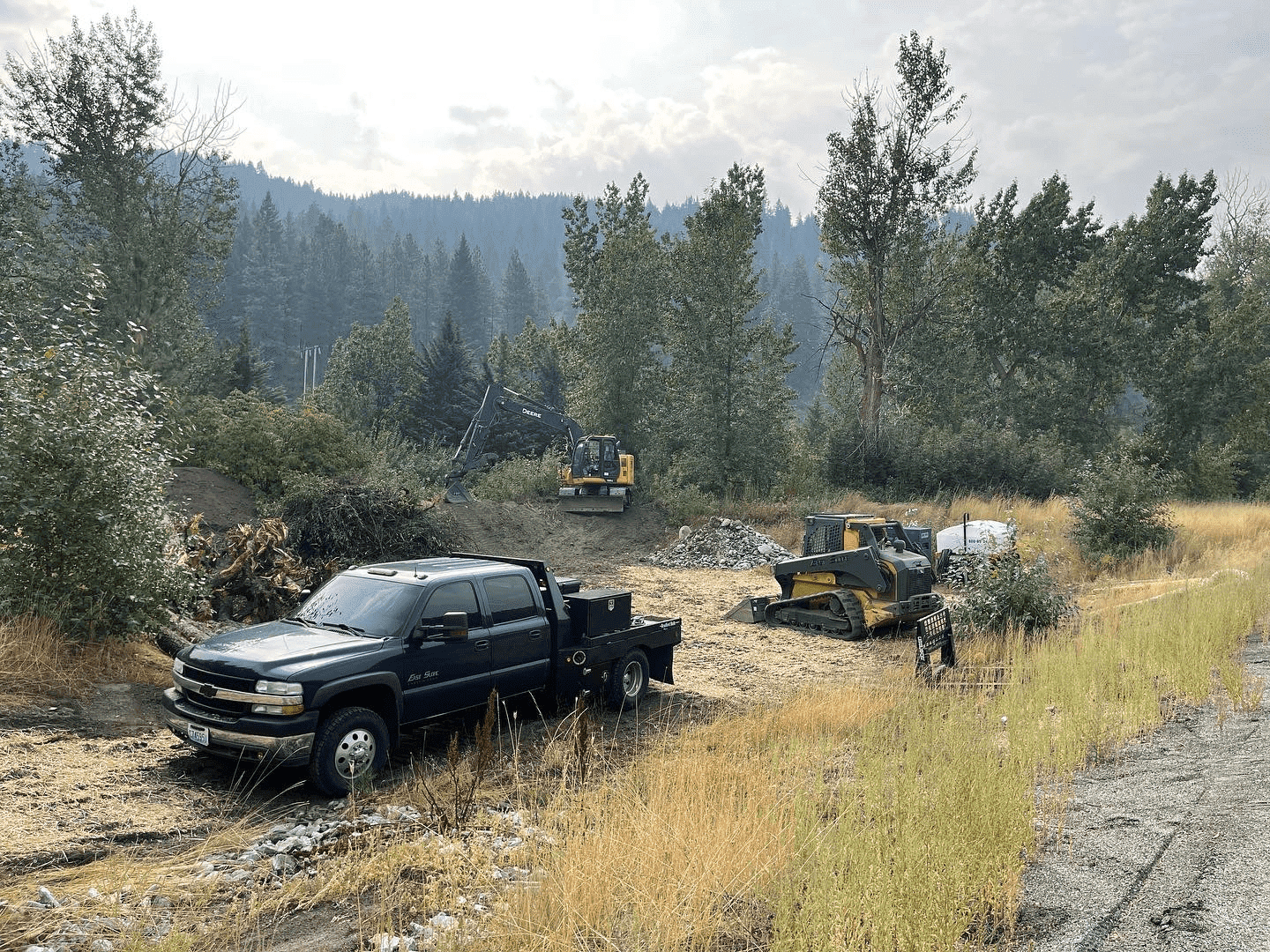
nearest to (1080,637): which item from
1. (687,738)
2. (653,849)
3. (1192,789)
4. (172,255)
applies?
(1192,789)

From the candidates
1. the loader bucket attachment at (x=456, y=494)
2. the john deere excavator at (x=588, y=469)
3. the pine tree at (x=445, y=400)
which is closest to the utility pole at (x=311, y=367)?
the pine tree at (x=445, y=400)

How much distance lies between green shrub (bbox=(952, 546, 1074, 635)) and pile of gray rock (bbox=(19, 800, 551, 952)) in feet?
33.7

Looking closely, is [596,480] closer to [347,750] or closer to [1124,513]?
[1124,513]

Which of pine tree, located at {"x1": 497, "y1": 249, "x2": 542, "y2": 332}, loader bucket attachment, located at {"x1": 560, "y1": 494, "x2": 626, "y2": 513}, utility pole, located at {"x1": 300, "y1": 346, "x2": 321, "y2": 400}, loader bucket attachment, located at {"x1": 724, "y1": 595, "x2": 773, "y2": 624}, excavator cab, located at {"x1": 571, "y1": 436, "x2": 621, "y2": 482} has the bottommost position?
loader bucket attachment, located at {"x1": 724, "y1": 595, "x2": 773, "y2": 624}

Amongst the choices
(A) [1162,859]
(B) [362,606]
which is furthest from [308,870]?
(A) [1162,859]

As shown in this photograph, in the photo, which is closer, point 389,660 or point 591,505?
point 389,660

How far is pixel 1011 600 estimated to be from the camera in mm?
13992

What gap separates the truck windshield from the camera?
8.05 meters

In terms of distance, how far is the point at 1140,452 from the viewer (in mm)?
23281

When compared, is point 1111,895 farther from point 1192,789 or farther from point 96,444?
point 96,444

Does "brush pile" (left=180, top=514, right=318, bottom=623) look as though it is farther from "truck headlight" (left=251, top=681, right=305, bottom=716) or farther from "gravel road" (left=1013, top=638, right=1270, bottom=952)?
"gravel road" (left=1013, top=638, right=1270, bottom=952)

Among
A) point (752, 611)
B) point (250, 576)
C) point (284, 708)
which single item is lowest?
point (752, 611)

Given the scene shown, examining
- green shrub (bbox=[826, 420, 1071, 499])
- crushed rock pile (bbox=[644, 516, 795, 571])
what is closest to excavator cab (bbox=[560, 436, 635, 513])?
crushed rock pile (bbox=[644, 516, 795, 571])

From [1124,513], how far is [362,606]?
20.5m
